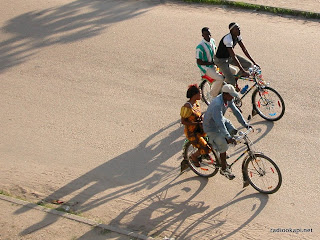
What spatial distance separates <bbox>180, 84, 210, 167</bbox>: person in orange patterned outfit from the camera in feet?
23.3

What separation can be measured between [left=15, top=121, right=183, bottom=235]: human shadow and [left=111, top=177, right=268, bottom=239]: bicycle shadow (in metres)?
0.39

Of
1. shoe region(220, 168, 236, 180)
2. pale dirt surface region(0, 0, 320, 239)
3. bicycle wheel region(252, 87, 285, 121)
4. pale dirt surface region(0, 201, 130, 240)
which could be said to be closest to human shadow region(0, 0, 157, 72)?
pale dirt surface region(0, 0, 320, 239)

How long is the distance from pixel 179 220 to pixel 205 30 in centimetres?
362

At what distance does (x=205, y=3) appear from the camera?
1327 cm

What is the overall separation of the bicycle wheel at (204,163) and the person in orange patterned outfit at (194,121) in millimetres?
224

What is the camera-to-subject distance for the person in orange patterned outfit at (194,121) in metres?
7.10

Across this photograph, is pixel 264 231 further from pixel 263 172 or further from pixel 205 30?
pixel 205 30

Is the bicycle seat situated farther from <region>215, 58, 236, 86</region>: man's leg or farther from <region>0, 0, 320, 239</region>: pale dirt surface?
<region>0, 0, 320, 239</region>: pale dirt surface

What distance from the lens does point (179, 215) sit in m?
7.03

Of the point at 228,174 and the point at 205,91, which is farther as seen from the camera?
the point at 205,91

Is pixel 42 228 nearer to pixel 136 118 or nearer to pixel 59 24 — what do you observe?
pixel 136 118

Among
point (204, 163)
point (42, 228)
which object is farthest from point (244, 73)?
point (42, 228)

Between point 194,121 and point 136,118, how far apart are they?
2.30 meters

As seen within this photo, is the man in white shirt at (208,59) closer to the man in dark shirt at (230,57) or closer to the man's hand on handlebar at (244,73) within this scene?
the man in dark shirt at (230,57)
